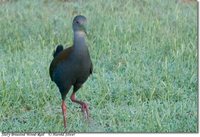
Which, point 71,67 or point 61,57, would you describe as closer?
point 71,67

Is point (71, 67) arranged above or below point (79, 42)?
below

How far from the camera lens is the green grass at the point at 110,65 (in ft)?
18.1

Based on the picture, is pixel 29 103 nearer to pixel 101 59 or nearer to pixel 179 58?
pixel 101 59

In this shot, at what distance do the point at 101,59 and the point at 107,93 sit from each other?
46.9 inches

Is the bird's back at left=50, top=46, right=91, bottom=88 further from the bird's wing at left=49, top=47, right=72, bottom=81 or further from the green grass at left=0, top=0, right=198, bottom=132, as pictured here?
the green grass at left=0, top=0, right=198, bottom=132

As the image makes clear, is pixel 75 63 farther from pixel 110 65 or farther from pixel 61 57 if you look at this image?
pixel 110 65

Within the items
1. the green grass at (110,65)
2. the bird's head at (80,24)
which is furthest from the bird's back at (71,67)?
the green grass at (110,65)

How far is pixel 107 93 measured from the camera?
235 inches

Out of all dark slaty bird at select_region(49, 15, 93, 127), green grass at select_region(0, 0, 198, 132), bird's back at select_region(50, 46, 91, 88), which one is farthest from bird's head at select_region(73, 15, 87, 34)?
green grass at select_region(0, 0, 198, 132)

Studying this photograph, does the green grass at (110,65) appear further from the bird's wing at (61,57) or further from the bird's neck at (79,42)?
the bird's neck at (79,42)

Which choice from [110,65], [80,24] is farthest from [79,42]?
[110,65]

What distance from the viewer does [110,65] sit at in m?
6.92

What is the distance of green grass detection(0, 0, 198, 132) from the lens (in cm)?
552

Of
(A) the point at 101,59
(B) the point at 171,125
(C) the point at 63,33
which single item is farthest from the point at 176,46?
(B) the point at 171,125
